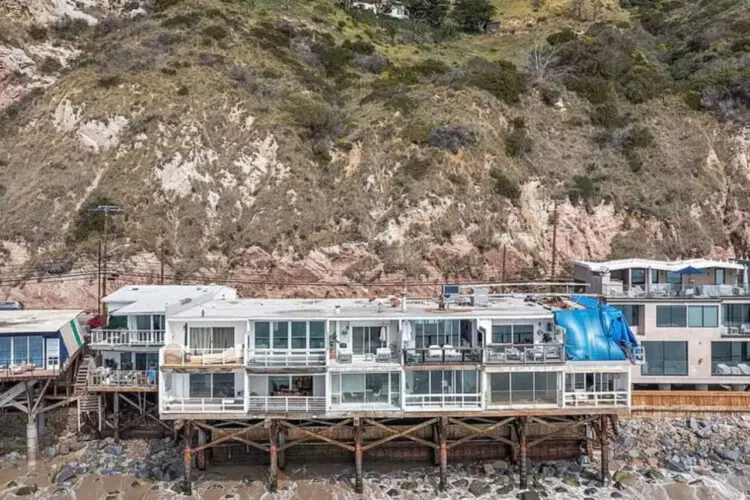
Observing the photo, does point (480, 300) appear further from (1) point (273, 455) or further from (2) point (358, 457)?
(1) point (273, 455)

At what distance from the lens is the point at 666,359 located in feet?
101

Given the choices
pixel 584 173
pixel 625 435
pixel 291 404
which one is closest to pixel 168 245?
pixel 291 404

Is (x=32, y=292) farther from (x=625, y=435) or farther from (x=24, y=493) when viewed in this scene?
(x=625, y=435)

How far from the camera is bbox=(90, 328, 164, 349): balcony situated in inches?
1110

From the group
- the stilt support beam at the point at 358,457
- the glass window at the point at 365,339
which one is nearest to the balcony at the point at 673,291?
the glass window at the point at 365,339

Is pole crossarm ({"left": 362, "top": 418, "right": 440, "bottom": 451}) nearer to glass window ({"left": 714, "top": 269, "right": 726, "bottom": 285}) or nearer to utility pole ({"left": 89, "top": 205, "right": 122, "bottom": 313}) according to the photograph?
glass window ({"left": 714, "top": 269, "right": 726, "bottom": 285})

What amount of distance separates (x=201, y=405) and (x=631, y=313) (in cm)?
2210

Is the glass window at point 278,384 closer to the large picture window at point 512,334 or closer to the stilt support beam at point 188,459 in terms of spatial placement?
the stilt support beam at point 188,459

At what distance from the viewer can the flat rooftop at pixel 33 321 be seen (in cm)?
2802

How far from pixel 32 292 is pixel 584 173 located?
1850 inches

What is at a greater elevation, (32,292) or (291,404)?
(32,292)

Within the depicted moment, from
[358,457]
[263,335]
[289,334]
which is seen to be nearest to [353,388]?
[358,457]

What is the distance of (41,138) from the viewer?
54812mm

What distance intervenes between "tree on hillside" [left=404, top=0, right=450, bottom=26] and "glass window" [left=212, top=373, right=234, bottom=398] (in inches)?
3260
